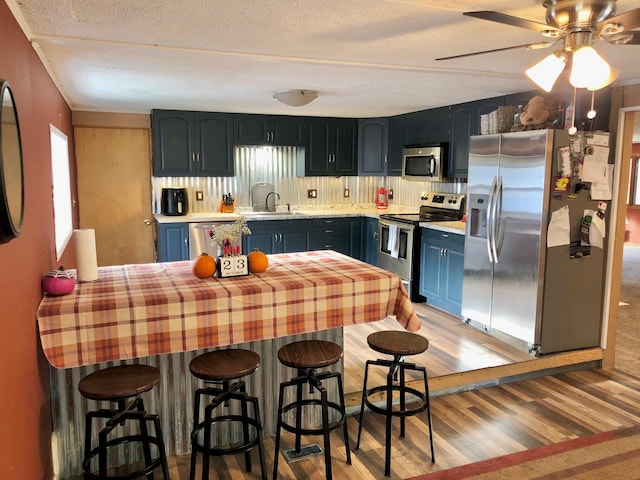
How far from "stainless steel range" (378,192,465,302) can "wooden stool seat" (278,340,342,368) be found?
292cm

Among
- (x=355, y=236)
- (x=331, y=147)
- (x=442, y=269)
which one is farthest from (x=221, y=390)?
(x=331, y=147)

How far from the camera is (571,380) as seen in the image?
150 inches

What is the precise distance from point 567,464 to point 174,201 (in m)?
4.67

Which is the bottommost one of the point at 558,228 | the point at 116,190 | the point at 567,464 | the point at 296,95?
the point at 567,464

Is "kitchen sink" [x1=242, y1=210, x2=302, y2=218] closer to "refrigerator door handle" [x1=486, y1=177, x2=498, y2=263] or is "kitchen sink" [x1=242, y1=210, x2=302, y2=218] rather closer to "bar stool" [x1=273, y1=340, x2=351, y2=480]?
"refrigerator door handle" [x1=486, y1=177, x2=498, y2=263]

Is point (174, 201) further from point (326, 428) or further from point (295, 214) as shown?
point (326, 428)

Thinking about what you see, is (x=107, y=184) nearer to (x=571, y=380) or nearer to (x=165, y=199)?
(x=165, y=199)

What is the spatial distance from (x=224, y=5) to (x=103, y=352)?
1.58 meters

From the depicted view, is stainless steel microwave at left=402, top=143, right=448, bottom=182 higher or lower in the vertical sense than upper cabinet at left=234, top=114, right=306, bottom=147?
lower

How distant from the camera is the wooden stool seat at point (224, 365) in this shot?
226 cm

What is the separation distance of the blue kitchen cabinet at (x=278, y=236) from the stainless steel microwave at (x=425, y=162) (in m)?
1.36

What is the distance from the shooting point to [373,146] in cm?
662

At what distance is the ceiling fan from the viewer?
1752 millimetres

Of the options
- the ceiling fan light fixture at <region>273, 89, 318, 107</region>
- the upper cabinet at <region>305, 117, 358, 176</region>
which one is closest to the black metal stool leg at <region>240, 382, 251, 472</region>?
the ceiling fan light fixture at <region>273, 89, 318, 107</region>
